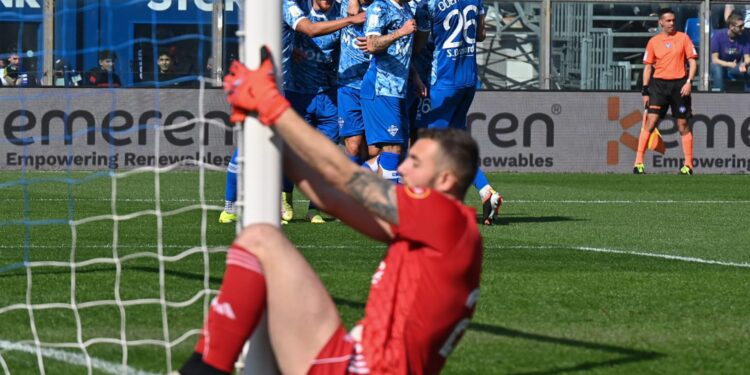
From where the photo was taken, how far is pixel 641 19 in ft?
79.3

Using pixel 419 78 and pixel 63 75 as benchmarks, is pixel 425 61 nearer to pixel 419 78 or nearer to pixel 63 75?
pixel 419 78

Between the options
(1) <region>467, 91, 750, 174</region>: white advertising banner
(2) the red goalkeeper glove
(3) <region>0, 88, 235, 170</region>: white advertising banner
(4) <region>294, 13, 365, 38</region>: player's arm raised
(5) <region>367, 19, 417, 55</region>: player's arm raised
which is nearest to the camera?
(2) the red goalkeeper glove

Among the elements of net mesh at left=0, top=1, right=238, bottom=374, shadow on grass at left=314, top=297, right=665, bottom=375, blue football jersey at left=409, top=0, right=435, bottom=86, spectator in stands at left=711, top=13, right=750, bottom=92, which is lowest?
shadow on grass at left=314, top=297, right=665, bottom=375

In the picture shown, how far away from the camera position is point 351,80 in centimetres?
1188

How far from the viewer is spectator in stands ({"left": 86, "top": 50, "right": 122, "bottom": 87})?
17.1 meters

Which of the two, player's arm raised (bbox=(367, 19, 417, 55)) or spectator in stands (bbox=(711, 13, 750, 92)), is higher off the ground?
spectator in stands (bbox=(711, 13, 750, 92))

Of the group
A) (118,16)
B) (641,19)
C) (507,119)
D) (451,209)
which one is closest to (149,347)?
(451,209)

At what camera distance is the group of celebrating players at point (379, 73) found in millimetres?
10938

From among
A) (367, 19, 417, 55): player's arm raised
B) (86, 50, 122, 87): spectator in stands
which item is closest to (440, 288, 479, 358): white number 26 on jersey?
(367, 19, 417, 55): player's arm raised

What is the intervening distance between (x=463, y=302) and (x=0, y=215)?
8.63m

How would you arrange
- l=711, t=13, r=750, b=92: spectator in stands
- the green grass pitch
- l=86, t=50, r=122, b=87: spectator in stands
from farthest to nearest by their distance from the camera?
l=711, t=13, r=750, b=92: spectator in stands, l=86, t=50, r=122, b=87: spectator in stands, the green grass pitch

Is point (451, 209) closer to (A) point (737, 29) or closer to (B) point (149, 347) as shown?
(B) point (149, 347)

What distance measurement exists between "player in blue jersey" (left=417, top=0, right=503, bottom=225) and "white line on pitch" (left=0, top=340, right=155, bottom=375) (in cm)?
634

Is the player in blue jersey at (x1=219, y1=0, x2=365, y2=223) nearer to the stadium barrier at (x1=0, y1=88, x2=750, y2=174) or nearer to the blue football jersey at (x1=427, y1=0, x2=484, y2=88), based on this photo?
the blue football jersey at (x1=427, y1=0, x2=484, y2=88)
